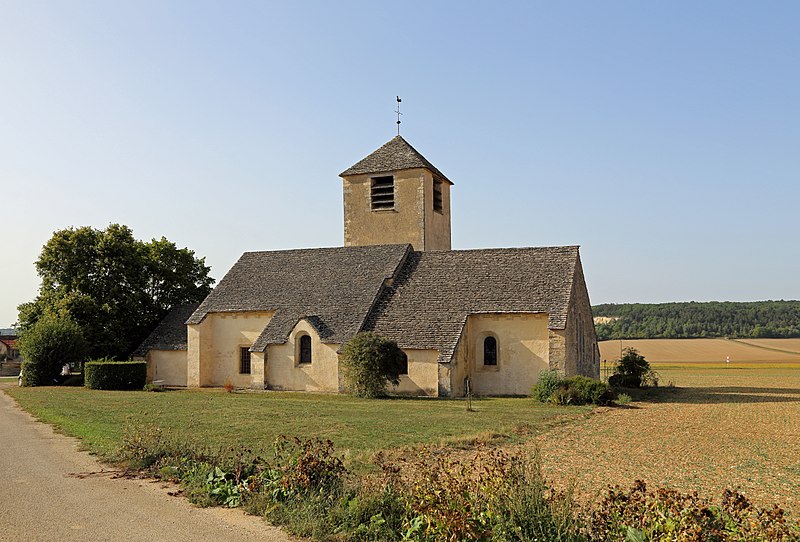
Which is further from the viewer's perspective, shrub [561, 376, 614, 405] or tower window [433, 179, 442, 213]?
tower window [433, 179, 442, 213]

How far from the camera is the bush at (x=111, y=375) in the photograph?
36.8m

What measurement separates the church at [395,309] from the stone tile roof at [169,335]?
0.29 ft

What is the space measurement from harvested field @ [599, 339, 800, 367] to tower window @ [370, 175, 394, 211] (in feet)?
116

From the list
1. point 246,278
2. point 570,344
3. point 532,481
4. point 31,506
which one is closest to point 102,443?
point 31,506

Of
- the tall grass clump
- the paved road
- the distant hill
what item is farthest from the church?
the distant hill

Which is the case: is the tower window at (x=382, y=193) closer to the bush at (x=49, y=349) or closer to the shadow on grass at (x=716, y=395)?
the shadow on grass at (x=716, y=395)

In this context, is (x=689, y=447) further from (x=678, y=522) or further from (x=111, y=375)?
(x=111, y=375)

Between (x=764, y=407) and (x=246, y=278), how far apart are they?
2692 cm

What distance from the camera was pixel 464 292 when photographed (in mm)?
34844

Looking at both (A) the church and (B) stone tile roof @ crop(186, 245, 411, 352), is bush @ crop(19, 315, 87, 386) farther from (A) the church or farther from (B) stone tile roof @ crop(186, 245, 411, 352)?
(B) stone tile roof @ crop(186, 245, 411, 352)

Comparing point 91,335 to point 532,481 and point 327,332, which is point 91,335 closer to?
point 327,332

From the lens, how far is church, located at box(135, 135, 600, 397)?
32.8 meters

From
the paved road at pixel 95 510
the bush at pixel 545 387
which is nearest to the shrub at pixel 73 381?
the bush at pixel 545 387

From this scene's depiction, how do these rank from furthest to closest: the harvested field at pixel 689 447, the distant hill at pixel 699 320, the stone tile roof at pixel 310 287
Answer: the distant hill at pixel 699 320 < the stone tile roof at pixel 310 287 < the harvested field at pixel 689 447
